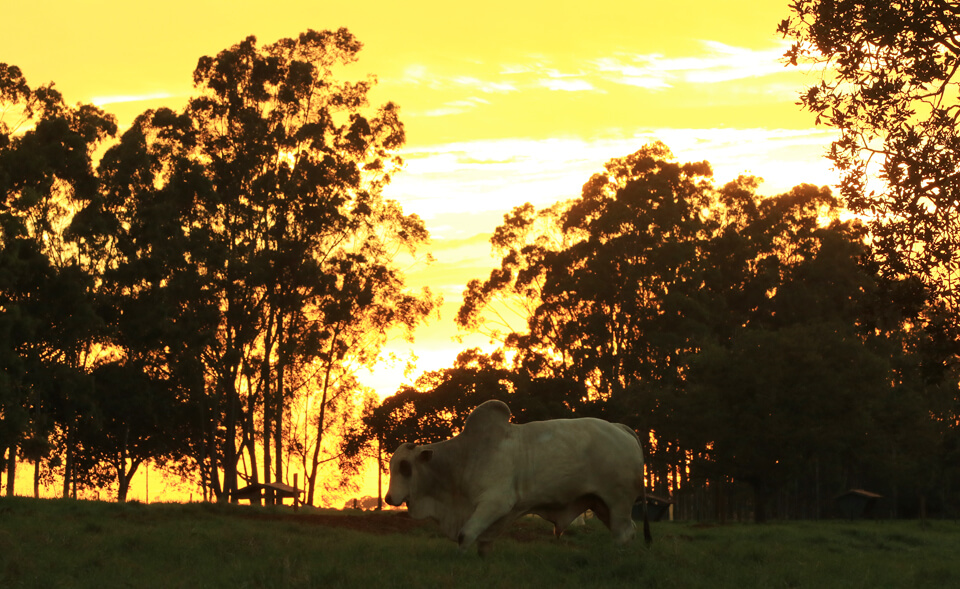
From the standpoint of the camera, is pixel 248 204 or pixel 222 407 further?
pixel 222 407

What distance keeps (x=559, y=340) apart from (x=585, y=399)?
30.8 ft

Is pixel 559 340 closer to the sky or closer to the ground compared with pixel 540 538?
closer to the sky

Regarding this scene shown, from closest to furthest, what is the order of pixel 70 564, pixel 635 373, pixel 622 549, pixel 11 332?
1. pixel 70 564
2. pixel 622 549
3. pixel 11 332
4. pixel 635 373

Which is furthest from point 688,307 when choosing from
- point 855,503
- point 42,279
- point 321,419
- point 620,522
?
point 620,522

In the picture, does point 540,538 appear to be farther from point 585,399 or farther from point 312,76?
point 312,76

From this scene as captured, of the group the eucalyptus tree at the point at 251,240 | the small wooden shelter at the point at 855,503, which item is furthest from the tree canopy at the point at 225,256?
the small wooden shelter at the point at 855,503

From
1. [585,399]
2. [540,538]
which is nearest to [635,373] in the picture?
[585,399]

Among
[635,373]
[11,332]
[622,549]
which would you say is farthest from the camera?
[635,373]

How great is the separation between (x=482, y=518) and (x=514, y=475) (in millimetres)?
775

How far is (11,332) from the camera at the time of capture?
120 feet

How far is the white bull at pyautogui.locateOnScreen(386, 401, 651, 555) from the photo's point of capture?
49.1 ft

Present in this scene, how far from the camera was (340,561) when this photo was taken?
44.8 feet

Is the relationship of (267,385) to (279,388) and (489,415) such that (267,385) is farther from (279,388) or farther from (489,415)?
(489,415)

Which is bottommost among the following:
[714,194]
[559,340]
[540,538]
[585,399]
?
[540,538]
